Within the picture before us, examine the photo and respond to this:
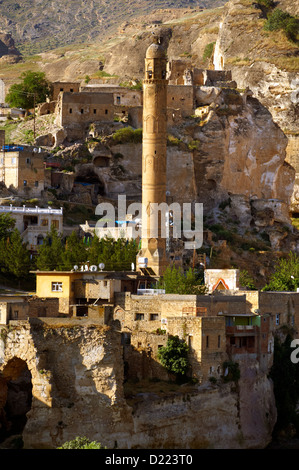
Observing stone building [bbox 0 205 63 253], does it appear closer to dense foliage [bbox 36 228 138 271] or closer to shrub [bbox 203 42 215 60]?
dense foliage [bbox 36 228 138 271]

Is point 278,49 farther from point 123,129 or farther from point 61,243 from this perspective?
point 61,243

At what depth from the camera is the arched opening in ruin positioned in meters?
43.8

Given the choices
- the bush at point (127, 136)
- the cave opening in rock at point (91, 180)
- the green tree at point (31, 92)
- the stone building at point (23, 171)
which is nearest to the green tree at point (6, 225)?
the stone building at point (23, 171)

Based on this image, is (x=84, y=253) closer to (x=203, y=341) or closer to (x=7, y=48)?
(x=203, y=341)

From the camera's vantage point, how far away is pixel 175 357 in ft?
151

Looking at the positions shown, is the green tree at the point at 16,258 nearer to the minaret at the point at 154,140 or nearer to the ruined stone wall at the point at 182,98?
the minaret at the point at 154,140

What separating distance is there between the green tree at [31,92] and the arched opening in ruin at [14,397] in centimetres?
4627

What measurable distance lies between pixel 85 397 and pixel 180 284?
1339 centimetres

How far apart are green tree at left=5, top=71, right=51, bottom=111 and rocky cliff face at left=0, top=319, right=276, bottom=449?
1883 inches

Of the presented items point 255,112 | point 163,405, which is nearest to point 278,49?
point 255,112

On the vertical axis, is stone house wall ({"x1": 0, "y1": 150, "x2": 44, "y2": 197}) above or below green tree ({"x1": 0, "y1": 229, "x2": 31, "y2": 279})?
above

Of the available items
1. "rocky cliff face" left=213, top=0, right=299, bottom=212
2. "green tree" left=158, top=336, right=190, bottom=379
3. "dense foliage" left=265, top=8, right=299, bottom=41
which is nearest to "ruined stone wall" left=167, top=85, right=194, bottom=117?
"rocky cliff face" left=213, top=0, right=299, bottom=212

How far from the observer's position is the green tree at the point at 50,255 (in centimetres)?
5956

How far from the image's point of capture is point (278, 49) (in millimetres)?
98625
